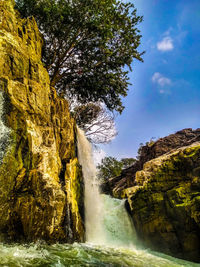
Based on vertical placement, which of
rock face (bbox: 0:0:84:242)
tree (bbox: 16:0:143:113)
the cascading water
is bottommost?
the cascading water

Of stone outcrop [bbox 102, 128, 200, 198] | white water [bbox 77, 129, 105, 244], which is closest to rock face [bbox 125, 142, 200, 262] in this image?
white water [bbox 77, 129, 105, 244]

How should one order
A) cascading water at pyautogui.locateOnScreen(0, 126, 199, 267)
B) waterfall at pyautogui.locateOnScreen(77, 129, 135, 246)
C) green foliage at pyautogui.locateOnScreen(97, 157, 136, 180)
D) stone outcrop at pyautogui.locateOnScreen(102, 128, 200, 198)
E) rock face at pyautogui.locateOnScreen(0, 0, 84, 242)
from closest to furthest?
cascading water at pyautogui.locateOnScreen(0, 126, 199, 267), rock face at pyautogui.locateOnScreen(0, 0, 84, 242), waterfall at pyautogui.locateOnScreen(77, 129, 135, 246), stone outcrop at pyautogui.locateOnScreen(102, 128, 200, 198), green foliage at pyautogui.locateOnScreen(97, 157, 136, 180)

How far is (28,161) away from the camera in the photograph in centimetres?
630

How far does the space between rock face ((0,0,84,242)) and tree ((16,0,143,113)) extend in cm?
288

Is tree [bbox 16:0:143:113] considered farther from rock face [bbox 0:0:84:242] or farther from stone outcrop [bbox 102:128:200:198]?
stone outcrop [bbox 102:128:200:198]

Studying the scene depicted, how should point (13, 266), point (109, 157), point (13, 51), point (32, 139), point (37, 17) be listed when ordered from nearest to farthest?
point (13, 266), point (32, 139), point (13, 51), point (37, 17), point (109, 157)

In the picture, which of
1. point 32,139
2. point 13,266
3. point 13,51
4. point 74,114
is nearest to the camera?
point 13,266

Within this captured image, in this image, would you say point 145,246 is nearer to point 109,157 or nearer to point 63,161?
point 63,161

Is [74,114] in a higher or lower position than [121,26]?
lower

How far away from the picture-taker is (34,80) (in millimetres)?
8852

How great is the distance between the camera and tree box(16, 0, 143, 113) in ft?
37.9

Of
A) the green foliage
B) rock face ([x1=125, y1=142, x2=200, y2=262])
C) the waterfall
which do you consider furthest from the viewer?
the green foliage

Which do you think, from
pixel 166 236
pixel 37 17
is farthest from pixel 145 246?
pixel 37 17

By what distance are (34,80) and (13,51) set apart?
149 centimetres
